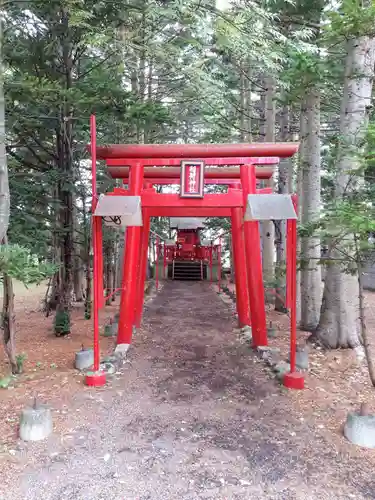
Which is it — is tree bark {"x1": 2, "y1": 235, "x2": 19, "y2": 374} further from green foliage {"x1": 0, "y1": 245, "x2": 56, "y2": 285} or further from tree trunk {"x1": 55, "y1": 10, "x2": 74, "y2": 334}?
tree trunk {"x1": 55, "y1": 10, "x2": 74, "y2": 334}

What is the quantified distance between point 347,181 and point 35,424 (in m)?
5.09

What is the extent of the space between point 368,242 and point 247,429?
7.94 ft

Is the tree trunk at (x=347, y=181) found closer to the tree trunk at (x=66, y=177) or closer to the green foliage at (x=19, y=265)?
the green foliage at (x=19, y=265)

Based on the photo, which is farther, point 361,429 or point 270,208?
point 270,208

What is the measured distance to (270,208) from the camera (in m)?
5.09

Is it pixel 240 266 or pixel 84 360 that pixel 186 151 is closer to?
pixel 240 266

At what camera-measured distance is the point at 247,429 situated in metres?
4.00

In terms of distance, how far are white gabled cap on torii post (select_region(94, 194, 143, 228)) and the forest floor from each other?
2195mm

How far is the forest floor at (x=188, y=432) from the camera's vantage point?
9.98ft

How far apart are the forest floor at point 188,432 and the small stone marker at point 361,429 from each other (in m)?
0.09

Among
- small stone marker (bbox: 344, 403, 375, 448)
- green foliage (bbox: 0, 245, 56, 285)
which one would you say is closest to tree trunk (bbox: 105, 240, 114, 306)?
green foliage (bbox: 0, 245, 56, 285)

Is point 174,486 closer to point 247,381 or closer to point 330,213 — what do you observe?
point 247,381

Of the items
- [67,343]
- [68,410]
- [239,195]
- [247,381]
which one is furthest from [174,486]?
[67,343]

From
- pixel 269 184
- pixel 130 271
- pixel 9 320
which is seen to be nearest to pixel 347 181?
pixel 130 271
